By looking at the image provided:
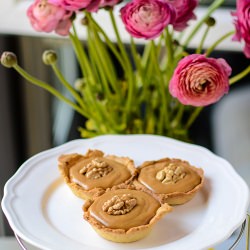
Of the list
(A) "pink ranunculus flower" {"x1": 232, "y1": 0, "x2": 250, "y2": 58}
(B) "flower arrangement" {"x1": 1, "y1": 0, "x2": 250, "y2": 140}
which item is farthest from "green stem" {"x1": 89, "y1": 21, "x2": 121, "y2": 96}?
(A) "pink ranunculus flower" {"x1": 232, "y1": 0, "x2": 250, "y2": 58}

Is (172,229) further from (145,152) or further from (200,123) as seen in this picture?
(200,123)

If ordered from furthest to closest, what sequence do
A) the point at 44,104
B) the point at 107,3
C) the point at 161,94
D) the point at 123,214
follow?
the point at 44,104, the point at 161,94, the point at 107,3, the point at 123,214

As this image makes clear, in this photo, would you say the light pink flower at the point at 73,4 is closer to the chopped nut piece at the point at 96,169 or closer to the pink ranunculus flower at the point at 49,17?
the pink ranunculus flower at the point at 49,17

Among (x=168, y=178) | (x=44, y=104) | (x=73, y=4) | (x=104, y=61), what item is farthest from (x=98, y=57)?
(x=44, y=104)

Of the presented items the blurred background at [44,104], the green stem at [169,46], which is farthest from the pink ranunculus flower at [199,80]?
the blurred background at [44,104]

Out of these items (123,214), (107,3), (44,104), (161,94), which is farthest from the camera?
(44,104)

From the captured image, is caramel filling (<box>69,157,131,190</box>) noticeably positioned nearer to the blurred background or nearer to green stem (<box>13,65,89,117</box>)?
green stem (<box>13,65,89,117</box>)

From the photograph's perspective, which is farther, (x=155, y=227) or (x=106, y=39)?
(x=106, y=39)

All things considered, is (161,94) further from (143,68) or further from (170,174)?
(170,174)
